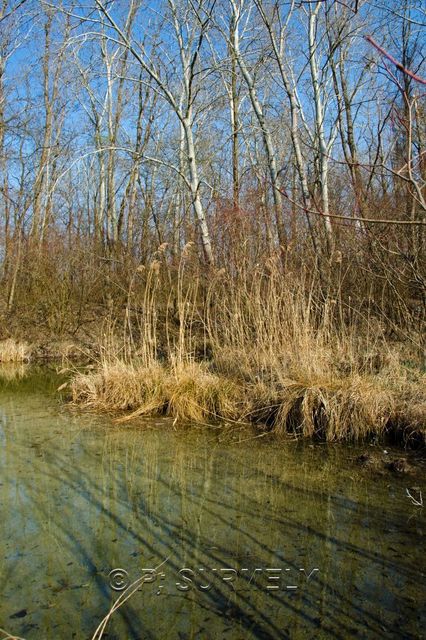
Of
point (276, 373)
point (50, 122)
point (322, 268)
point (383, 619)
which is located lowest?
point (383, 619)

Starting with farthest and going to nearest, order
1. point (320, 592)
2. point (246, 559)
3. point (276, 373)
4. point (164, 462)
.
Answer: point (276, 373) < point (164, 462) < point (246, 559) < point (320, 592)

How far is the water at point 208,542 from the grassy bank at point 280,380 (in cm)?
48

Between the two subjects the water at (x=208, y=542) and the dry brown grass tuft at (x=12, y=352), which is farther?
the dry brown grass tuft at (x=12, y=352)

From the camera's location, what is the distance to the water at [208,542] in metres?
2.06

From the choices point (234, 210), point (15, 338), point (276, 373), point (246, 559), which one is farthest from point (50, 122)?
point (246, 559)

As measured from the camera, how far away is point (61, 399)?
20.5 ft

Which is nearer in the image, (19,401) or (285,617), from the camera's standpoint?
(285,617)

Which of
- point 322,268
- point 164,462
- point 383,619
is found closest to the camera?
point 383,619

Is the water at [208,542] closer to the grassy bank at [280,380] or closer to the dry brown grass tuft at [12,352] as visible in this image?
the grassy bank at [280,380]

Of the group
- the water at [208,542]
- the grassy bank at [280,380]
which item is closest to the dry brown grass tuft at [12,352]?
the grassy bank at [280,380]

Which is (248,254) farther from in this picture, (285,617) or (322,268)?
(285,617)

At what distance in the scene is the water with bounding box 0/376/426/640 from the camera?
6.76 feet

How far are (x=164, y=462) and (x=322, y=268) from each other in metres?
3.56

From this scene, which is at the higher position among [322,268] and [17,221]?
[17,221]
